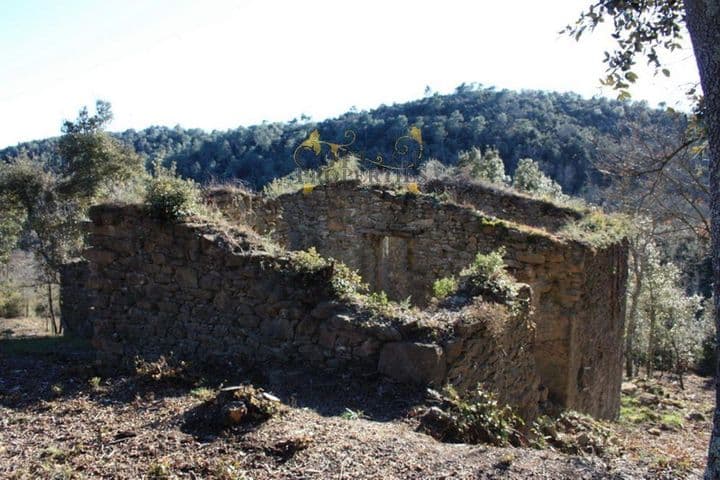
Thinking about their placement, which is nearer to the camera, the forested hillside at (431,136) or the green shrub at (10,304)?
the green shrub at (10,304)

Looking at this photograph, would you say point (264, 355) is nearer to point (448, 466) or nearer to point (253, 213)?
point (448, 466)

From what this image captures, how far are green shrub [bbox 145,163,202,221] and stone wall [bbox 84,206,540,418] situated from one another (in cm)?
17

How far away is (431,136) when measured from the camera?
52.2 meters

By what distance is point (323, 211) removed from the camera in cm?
1393

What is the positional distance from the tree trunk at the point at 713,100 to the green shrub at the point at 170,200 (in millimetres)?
6158

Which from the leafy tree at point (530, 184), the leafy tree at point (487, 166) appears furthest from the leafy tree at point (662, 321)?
the leafy tree at point (487, 166)

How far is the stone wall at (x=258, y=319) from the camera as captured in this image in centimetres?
644

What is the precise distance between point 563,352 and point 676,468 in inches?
241

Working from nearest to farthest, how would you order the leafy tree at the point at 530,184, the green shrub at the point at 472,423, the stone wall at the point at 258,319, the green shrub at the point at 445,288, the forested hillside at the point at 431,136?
the green shrub at the point at 472,423, the stone wall at the point at 258,319, the green shrub at the point at 445,288, the leafy tree at the point at 530,184, the forested hillside at the point at 431,136

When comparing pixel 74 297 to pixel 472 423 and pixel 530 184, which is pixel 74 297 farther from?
pixel 530 184

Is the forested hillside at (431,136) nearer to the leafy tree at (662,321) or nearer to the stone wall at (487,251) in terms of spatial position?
the leafy tree at (662,321)

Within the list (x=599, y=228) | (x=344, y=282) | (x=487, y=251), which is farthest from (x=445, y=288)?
(x=599, y=228)

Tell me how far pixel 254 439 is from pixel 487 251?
7509mm

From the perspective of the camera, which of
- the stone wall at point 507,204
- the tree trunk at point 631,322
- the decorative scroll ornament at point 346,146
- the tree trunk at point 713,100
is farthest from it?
the tree trunk at point 631,322
